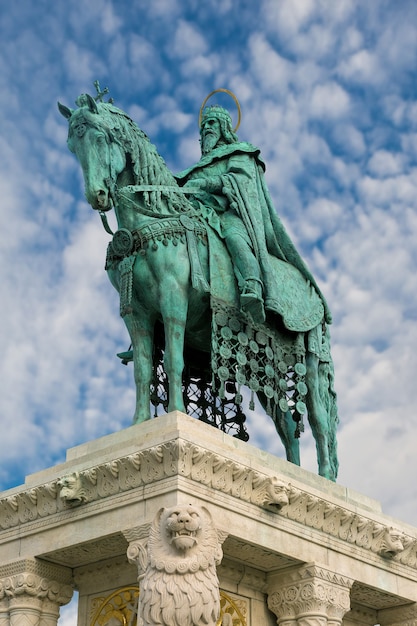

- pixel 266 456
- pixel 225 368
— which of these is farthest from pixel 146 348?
pixel 266 456

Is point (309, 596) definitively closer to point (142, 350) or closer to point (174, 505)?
point (174, 505)

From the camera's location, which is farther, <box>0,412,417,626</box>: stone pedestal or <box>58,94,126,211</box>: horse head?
<box>58,94,126,211</box>: horse head

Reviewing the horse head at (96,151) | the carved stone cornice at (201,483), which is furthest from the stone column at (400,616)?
the horse head at (96,151)

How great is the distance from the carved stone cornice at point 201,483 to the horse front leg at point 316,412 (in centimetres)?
156

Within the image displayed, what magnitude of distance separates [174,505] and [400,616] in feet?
18.5

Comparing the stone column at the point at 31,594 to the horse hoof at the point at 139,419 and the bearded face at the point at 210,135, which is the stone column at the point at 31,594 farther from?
the bearded face at the point at 210,135

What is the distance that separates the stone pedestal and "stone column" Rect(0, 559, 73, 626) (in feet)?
0.05

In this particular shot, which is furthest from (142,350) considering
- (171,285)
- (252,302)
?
(252,302)

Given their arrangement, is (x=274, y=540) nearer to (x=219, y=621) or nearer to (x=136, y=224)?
(x=219, y=621)

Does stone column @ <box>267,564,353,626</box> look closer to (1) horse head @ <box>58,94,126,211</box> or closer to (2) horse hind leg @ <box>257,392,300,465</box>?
(2) horse hind leg @ <box>257,392,300,465</box>

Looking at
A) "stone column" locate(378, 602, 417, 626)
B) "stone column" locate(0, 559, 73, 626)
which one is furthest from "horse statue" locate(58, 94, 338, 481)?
"stone column" locate(0, 559, 73, 626)

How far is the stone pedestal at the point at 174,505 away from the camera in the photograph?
14.3m

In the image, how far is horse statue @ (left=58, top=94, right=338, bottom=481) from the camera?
53.7 feet

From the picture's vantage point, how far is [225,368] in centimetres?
1636
